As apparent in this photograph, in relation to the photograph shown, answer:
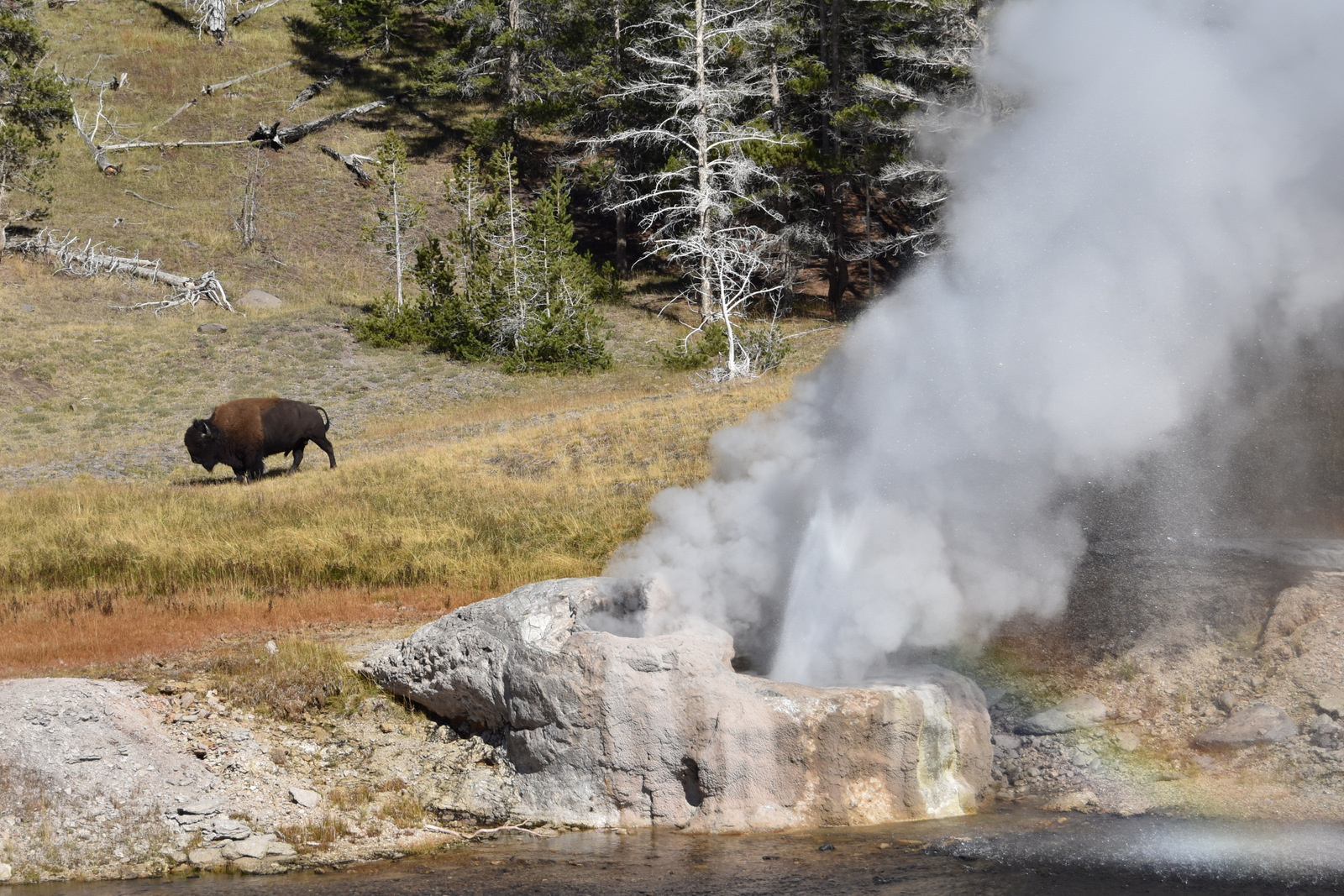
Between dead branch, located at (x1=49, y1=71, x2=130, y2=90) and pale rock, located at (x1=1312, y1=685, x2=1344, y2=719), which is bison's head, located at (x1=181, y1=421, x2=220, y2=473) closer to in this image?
pale rock, located at (x1=1312, y1=685, x2=1344, y2=719)

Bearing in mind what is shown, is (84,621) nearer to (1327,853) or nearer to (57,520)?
(57,520)

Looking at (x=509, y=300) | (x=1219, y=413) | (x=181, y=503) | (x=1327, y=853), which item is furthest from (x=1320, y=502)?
(x=509, y=300)

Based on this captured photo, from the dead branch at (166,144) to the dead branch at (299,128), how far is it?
94 cm

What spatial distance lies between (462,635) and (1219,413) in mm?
8126

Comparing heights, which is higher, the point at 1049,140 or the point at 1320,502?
the point at 1049,140

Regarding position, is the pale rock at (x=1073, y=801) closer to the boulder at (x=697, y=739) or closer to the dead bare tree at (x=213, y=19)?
the boulder at (x=697, y=739)

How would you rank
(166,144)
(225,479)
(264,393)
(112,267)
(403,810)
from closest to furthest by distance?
(403,810)
(225,479)
(264,393)
(112,267)
(166,144)

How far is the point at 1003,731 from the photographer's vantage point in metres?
9.94

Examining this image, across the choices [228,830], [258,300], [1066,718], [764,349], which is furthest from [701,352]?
[228,830]

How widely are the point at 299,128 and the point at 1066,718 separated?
5879 cm

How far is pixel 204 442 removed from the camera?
2358cm

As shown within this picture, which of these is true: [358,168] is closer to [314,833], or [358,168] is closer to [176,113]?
[176,113]

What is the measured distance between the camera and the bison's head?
77.2ft

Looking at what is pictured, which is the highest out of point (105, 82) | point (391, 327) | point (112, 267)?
point (105, 82)
